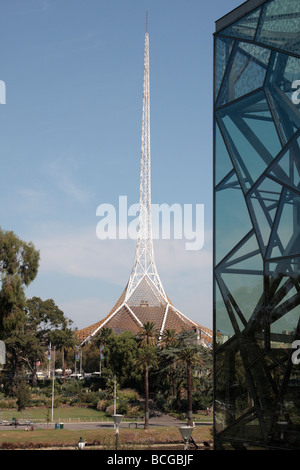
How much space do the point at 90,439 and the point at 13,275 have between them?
1163 centimetres

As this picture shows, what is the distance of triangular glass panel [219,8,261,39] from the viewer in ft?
51.2

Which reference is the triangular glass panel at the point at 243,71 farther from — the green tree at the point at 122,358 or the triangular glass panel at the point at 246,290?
the green tree at the point at 122,358

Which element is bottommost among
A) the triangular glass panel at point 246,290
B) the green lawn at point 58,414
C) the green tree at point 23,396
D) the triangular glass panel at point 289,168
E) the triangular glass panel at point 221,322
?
the green lawn at point 58,414

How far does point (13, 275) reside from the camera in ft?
122

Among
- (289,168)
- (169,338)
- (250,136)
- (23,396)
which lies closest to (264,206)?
(289,168)

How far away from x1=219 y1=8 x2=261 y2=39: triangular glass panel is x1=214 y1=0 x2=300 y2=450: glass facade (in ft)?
0.13

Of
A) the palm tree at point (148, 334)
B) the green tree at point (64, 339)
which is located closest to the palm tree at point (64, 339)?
the green tree at point (64, 339)

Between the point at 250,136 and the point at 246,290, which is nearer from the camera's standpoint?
the point at 246,290

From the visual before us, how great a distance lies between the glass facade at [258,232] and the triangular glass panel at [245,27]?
4 cm

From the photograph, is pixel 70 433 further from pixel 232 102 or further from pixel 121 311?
pixel 121 311

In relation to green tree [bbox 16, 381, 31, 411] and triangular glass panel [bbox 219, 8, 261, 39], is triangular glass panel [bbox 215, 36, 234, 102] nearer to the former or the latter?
triangular glass panel [bbox 219, 8, 261, 39]

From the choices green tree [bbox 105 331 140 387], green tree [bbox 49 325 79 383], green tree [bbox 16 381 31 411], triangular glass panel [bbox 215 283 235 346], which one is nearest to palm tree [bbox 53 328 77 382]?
green tree [bbox 49 325 79 383]

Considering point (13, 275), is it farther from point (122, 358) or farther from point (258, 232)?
point (122, 358)

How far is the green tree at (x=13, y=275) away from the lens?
36281mm
